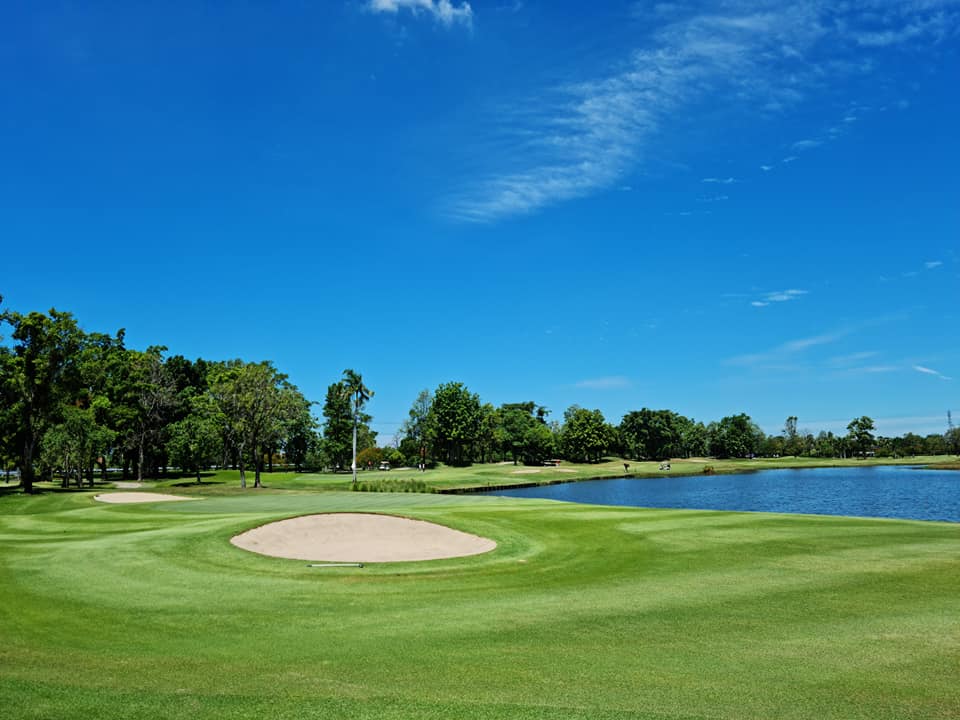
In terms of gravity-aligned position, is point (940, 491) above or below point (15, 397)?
below

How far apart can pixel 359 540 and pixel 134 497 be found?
3400cm

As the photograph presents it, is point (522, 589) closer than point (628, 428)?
Yes

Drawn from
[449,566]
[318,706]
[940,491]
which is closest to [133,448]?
[449,566]

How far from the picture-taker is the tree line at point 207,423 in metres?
54.9

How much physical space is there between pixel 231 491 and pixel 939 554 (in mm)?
52111

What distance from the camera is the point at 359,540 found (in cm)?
2291

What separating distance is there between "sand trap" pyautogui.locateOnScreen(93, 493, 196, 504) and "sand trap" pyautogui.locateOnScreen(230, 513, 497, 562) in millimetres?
26839

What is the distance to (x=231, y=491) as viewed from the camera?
184ft

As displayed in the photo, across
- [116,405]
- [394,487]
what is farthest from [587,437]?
[116,405]

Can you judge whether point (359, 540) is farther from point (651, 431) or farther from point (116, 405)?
point (651, 431)

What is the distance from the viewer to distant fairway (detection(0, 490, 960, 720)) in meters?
8.36

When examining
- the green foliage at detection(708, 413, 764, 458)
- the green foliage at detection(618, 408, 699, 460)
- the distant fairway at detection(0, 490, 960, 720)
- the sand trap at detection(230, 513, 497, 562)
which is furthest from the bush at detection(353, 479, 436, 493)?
the green foliage at detection(708, 413, 764, 458)

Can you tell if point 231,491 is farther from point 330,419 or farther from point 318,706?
point 330,419

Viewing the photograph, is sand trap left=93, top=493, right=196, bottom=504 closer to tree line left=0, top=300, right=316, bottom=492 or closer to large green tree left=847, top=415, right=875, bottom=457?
tree line left=0, top=300, right=316, bottom=492
